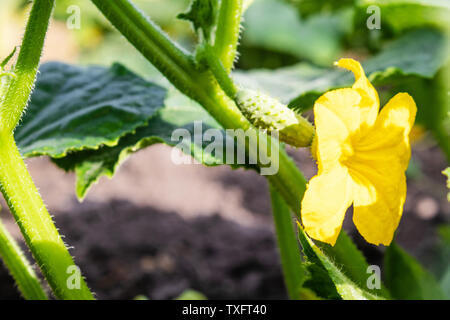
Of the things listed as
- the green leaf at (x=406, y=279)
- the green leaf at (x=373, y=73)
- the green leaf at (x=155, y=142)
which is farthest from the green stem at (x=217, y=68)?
the green leaf at (x=406, y=279)

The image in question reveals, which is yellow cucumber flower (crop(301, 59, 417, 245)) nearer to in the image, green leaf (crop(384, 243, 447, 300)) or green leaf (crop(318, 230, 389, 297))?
green leaf (crop(318, 230, 389, 297))

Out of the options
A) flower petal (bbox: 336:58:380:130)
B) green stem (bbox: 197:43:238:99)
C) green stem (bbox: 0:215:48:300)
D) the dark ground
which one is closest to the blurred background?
the dark ground

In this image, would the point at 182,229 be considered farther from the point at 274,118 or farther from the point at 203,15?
the point at 274,118

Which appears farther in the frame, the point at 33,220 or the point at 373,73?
the point at 373,73

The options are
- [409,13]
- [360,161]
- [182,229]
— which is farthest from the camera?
[182,229]

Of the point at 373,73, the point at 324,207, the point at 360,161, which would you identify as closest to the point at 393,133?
the point at 360,161

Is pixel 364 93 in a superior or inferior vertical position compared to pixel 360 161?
superior
